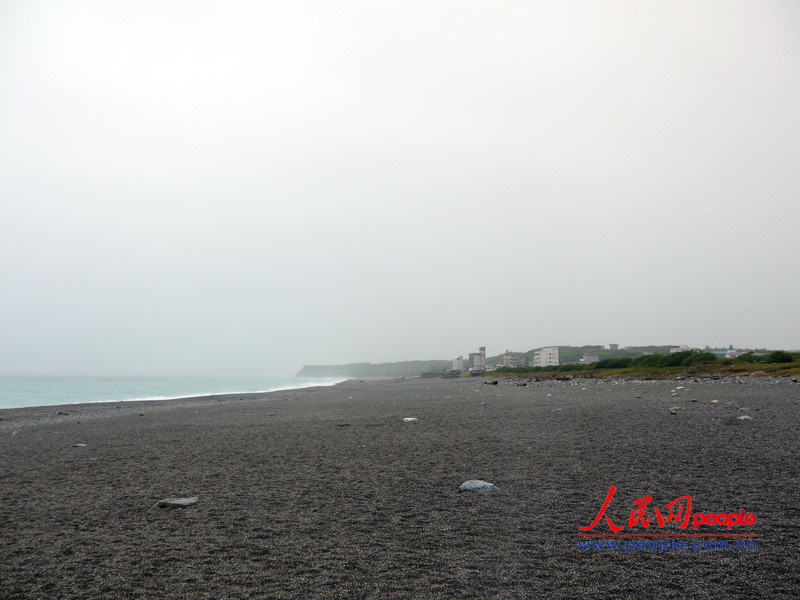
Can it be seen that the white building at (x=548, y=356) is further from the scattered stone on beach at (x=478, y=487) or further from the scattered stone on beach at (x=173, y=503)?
the scattered stone on beach at (x=173, y=503)

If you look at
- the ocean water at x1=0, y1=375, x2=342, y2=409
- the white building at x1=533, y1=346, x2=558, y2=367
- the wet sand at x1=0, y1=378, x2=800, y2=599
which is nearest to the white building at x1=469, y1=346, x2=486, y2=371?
the white building at x1=533, y1=346, x2=558, y2=367

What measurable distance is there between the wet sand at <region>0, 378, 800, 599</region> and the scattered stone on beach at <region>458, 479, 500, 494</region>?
161mm

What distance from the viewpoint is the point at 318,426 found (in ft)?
42.6

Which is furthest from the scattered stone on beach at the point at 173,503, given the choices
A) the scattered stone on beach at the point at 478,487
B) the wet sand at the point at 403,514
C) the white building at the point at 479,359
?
the white building at the point at 479,359

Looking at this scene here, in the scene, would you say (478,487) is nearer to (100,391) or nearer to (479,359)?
(100,391)

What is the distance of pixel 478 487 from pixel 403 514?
3.90 ft

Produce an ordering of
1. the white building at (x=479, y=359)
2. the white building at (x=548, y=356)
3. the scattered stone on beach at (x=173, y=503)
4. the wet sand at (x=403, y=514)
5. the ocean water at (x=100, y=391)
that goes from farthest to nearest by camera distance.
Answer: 1. the white building at (x=479, y=359)
2. the white building at (x=548, y=356)
3. the ocean water at (x=100, y=391)
4. the scattered stone on beach at (x=173, y=503)
5. the wet sand at (x=403, y=514)

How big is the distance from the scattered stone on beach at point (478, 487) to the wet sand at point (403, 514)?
0.16 metres

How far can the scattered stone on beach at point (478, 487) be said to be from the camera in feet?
18.3

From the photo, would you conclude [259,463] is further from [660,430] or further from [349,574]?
[660,430]

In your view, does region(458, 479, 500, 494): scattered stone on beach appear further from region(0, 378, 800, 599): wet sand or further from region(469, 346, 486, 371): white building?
region(469, 346, 486, 371): white building

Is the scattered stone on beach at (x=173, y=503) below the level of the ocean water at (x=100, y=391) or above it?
above

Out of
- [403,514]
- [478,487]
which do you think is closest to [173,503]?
[403,514]

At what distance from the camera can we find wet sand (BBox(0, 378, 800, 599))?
3.40m
